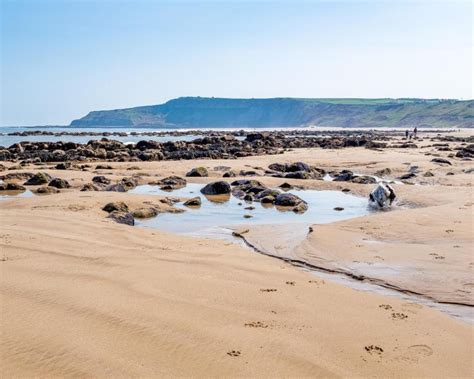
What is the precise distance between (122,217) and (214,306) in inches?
252

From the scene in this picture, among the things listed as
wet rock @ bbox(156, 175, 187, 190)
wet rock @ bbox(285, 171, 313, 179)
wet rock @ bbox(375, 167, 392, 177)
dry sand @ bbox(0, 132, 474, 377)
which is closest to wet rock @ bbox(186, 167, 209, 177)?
wet rock @ bbox(156, 175, 187, 190)

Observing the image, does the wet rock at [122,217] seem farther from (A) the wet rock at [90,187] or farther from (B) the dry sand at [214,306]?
(A) the wet rock at [90,187]

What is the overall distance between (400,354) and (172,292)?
98.7 inches

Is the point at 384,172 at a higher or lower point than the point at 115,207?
lower

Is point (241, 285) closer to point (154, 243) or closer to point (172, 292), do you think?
point (172, 292)

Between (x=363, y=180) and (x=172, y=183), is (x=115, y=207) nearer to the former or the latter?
(x=172, y=183)

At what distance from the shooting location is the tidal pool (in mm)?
11234

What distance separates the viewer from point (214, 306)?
5.32 meters

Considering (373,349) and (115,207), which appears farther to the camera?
(115,207)

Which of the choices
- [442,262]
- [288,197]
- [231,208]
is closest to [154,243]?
[442,262]

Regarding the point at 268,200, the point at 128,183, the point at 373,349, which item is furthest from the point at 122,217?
the point at 373,349

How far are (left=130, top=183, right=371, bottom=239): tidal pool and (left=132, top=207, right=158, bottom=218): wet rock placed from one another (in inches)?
8.0

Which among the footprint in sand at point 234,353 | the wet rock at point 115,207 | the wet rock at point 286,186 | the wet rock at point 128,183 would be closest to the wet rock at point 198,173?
the wet rock at point 128,183

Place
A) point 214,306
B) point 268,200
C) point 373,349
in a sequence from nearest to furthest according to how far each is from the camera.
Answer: point 373,349 < point 214,306 < point 268,200
